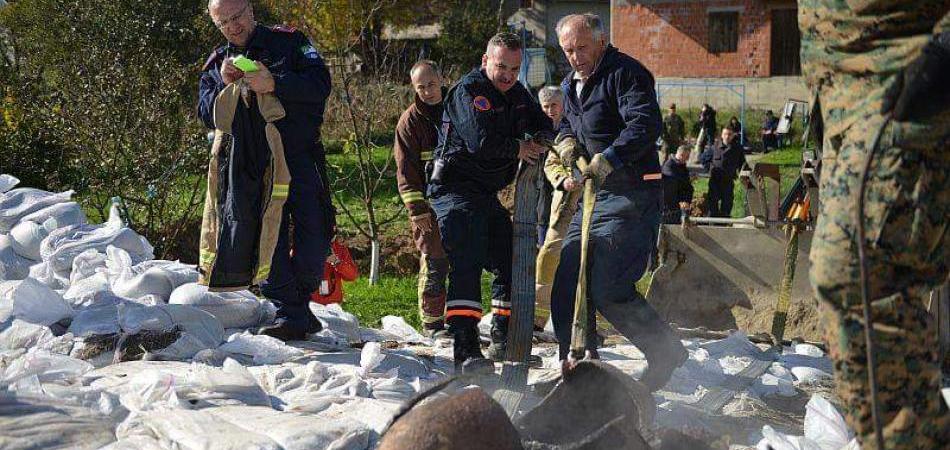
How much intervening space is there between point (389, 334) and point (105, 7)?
791 centimetres

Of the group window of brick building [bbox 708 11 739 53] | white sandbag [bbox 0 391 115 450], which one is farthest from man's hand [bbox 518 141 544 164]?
window of brick building [bbox 708 11 739 53]

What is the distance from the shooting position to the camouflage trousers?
3.09 m

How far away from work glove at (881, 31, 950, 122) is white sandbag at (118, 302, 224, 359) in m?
3.79

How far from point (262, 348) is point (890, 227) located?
3.58 meters

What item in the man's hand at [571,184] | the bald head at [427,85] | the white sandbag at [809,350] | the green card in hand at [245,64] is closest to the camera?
the man's hand at [571,184]

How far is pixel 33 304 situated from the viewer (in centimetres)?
604

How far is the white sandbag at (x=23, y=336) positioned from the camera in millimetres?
5805

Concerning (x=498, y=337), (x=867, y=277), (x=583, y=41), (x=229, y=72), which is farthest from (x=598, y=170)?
(x=867, y=277)

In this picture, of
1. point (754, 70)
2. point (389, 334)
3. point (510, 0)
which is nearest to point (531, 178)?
point (389, 334)

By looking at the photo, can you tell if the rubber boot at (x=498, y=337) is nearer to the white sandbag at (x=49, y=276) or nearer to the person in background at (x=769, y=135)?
the white sandbag at (x=49, y=276)

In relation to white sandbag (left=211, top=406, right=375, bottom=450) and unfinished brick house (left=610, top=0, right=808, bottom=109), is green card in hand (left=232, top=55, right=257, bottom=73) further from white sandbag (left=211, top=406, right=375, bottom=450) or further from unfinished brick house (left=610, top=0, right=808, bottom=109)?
unfinished brick house (left=610, top=0, right=808, bottom=109)

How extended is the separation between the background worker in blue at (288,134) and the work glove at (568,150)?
133 cm

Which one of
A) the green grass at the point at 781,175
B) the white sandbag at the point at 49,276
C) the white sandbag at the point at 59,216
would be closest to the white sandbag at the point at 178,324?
the white sandbag at the point at 49,276

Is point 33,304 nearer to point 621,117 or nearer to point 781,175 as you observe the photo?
point 621,117
